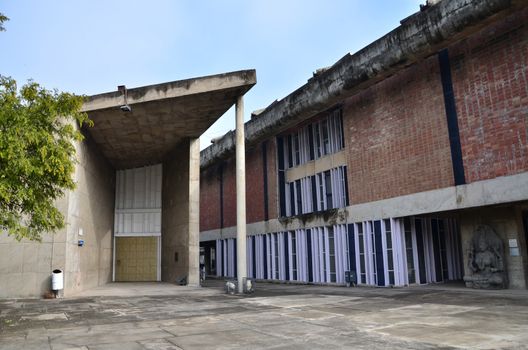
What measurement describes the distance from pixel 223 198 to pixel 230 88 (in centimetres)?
1775

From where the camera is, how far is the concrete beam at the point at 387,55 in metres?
15.0

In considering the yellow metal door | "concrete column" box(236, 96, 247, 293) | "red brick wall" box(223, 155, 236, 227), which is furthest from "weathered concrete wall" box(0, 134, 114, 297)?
"red brick wall" box(223, 155, 236, 227)

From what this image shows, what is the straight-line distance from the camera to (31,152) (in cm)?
945

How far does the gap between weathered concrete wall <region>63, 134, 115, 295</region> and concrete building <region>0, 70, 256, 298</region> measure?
0.05 metres

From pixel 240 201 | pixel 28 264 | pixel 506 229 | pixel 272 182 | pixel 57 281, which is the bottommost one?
pixel 57 281

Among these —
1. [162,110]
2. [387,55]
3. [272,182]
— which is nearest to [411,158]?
[387,55]

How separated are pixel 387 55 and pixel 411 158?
15.3ft

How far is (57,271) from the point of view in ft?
54.7

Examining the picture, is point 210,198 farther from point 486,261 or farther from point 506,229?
point 506,229

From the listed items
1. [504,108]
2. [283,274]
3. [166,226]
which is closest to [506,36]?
[504,108]

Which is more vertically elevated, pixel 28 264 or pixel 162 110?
pixel 162 110

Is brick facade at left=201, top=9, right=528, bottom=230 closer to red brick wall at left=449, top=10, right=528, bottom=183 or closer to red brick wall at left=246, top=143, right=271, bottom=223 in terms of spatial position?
red brick wall at left=449, top=10, right=528, bottom=183

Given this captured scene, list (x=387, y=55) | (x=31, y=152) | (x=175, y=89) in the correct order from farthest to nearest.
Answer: (x=175, y=89), (x=387, y=55), (x=31, y=152)

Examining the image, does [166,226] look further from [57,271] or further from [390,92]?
[390,92]
